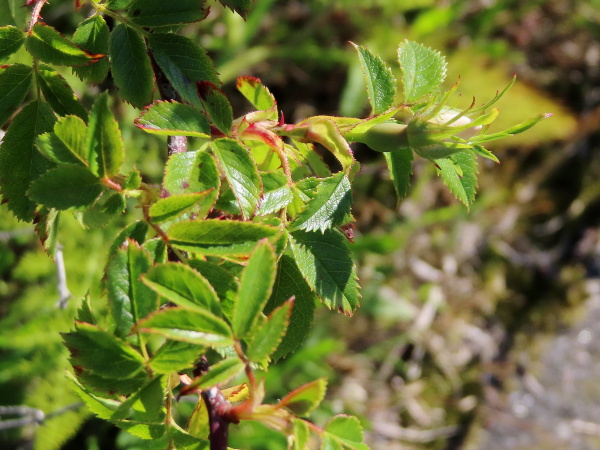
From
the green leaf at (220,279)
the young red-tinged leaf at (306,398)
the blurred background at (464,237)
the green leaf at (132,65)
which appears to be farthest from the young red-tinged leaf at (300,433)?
the blurred background at (464,237)

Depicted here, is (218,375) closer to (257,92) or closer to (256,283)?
(256,283)

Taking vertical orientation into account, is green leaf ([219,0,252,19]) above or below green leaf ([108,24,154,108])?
above

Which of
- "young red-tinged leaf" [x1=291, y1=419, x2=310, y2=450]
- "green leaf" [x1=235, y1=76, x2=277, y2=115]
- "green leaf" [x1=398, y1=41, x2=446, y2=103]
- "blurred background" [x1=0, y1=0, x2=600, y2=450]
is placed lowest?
"blurred background" [x1=0, y1=0, x2=600, y2=450]

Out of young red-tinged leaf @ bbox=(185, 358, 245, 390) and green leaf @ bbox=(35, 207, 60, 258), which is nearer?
young red-tinged leaf @ bbox=(185, 358, 245, 390)

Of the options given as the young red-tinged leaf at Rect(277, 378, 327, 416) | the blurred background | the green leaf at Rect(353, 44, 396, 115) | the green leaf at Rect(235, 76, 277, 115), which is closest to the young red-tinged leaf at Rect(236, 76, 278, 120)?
the green leaf at Rect(235, 76, 277, 115)

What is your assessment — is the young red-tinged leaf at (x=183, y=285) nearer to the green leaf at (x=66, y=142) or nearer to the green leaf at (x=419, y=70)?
the green leaf at (x=66, y=142)

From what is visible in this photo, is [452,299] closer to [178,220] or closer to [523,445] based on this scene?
[523,445]

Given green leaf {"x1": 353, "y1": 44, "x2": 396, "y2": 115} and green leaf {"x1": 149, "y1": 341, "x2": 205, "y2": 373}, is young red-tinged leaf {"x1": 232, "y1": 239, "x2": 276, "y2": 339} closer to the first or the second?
green leaf {"x1": 149, "y1": 341, "x2": 205, "y2": 373}

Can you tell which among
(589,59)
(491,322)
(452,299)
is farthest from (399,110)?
(589,59)
